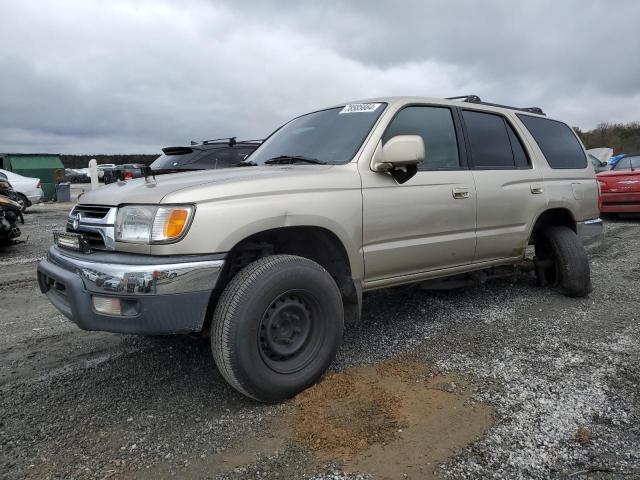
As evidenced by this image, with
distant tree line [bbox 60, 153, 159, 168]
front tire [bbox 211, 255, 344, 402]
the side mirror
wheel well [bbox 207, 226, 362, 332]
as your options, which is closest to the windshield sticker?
the side mirror

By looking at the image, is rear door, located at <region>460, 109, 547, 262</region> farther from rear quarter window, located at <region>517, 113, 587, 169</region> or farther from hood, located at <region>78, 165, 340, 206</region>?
hood, located at <region>78, 165, 340, 206</region>

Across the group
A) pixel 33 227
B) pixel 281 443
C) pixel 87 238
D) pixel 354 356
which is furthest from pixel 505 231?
pixel 33 227

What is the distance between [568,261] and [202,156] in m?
5.65

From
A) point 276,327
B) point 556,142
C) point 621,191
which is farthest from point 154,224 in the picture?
point 621,191

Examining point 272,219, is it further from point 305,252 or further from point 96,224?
point 96,224

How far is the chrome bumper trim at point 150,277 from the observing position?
2391mm

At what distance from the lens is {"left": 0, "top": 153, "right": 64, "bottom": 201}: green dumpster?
19.1 m

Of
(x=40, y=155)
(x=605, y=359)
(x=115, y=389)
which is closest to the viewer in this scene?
(x=115, y=389)

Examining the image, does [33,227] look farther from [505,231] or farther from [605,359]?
[605,359]

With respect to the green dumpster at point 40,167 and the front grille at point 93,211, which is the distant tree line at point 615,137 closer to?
the green dumpster at point 40,167

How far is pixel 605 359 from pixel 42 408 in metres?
3.51

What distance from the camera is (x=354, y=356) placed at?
3.39m

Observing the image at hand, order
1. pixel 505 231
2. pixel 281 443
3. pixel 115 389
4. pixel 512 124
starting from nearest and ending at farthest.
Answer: pixel 281 443, pixel 115 389, pixel 505 231, pixel 512 124

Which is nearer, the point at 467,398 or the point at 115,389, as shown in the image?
the point at 467,398
